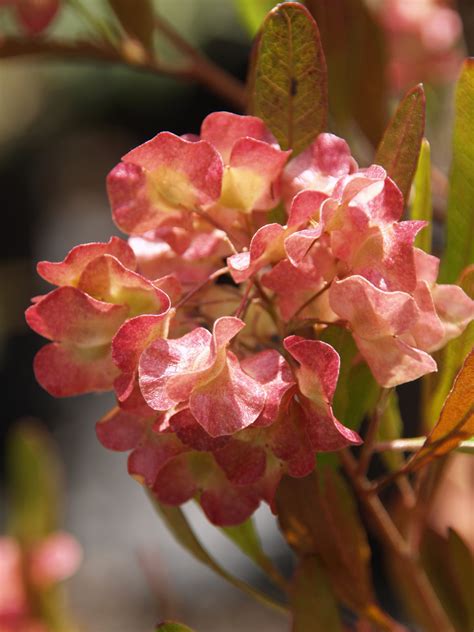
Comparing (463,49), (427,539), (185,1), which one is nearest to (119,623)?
Result: (463,49)

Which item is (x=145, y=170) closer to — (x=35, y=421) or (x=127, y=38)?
(x=127, y=38)

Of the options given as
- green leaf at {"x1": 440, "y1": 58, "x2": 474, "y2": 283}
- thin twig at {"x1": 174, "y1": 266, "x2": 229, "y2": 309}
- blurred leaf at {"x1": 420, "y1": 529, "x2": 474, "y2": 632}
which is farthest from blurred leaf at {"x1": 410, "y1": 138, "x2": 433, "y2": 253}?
blurred leaf at {"x1": 420, "y1": 529, "x2": 474, "y2": 632}

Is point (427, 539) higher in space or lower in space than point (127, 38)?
lower

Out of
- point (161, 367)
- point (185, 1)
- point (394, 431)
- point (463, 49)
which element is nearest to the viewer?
point (161, 367)

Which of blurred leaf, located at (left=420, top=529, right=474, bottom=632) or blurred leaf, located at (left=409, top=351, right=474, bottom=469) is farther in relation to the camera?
blurred leaf, located at (left=420, top=529, right=474, bottom=632)

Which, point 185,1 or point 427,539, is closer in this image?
point 427,539

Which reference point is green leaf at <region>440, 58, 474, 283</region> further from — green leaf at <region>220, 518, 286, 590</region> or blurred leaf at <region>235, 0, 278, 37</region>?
blurred leaf at <region>235, 0, 278, 37</region>
